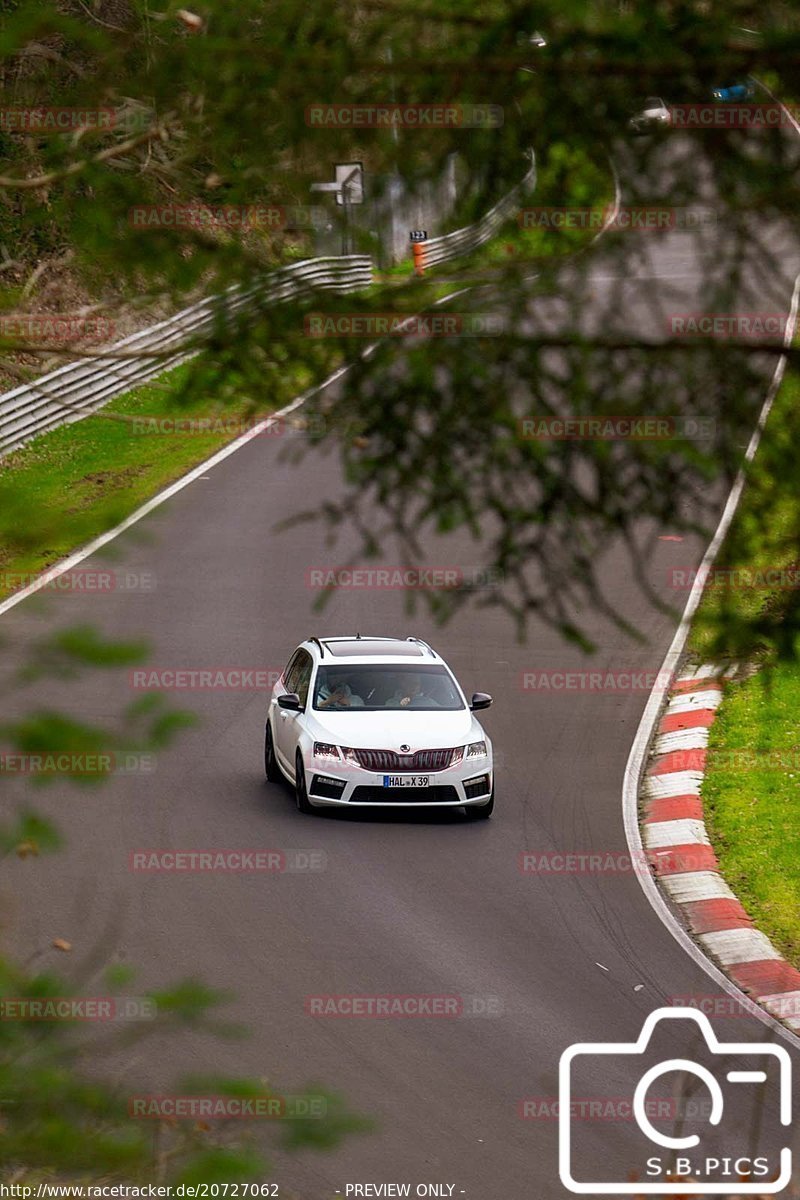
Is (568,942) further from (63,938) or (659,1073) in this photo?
(63,938)

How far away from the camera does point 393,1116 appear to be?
9.21 m

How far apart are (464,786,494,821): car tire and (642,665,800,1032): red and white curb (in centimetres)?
149

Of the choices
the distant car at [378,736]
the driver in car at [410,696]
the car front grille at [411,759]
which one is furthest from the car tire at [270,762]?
the car front grille at [411,759]

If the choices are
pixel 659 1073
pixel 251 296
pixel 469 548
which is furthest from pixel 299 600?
pixel 251 296

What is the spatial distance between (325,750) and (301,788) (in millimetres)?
506

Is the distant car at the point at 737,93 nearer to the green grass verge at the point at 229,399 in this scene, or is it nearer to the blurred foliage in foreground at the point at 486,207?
the blurred foliage in foreground at the point at 486,207

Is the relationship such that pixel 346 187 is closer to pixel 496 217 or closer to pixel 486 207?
pixel 486 207

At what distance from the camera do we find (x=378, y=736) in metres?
14.8

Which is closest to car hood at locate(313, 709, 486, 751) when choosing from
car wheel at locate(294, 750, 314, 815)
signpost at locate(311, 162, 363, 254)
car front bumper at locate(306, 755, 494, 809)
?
car front bumper at locate(306, 755, 494, 809)

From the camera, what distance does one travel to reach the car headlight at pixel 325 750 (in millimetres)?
14703

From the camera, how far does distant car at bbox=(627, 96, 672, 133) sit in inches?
232

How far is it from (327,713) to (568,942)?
12.7 feet

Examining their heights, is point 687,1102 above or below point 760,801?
above

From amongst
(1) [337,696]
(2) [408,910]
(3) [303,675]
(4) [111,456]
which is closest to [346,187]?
(2) [408,910]
